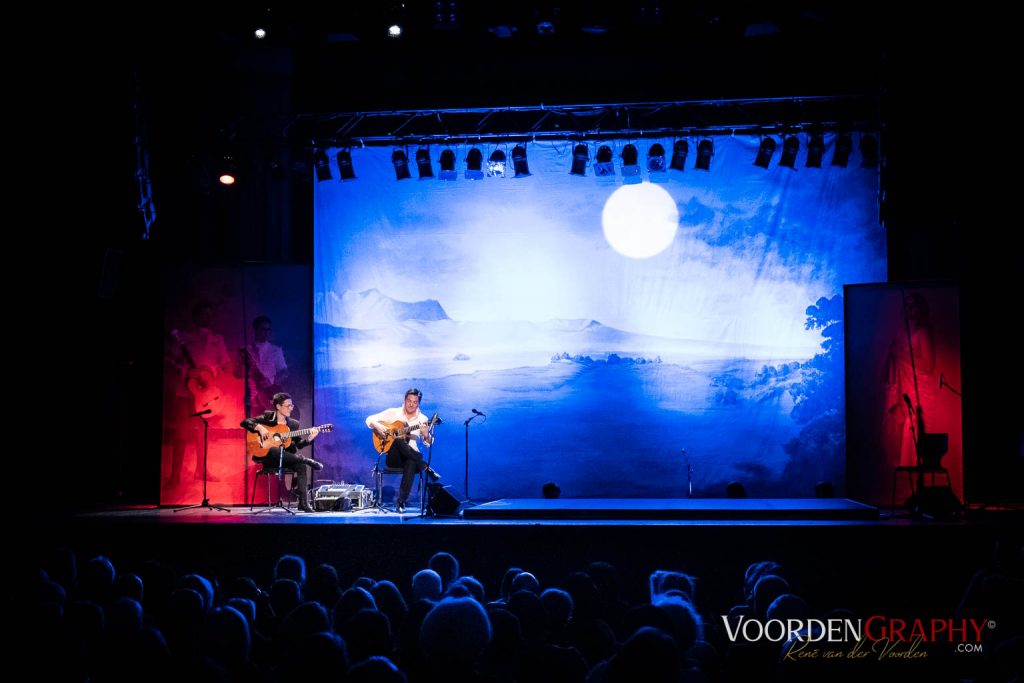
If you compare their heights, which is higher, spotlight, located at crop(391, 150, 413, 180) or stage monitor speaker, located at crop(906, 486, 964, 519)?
spotlight, located at crop(391, 150, 413, 180)

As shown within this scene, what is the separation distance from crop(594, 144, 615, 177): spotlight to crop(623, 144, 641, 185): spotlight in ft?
0.57

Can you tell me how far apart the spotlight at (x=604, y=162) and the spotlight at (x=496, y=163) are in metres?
0.98

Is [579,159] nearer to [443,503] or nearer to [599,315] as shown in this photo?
[599,315]

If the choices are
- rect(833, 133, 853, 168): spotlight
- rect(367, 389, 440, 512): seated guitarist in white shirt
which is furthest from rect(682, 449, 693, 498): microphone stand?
rect(833, 133, 853, 168): spotlight

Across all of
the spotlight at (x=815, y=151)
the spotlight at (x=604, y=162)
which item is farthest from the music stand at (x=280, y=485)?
the spotlight at (x=815, y=151)

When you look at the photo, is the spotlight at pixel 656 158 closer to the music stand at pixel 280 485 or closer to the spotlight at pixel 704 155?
the spotlight at pixel 704 155

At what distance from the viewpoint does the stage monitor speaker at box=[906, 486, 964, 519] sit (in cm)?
690

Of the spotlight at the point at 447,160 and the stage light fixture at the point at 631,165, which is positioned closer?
the stage light fixture at the point at 631,165

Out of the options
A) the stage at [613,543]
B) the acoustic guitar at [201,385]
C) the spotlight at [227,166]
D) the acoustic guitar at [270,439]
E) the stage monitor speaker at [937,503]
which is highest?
the spotlight at [227,166]

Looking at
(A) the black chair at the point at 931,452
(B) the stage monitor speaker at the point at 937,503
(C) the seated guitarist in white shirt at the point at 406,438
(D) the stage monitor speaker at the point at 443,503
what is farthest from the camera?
(C) the seated guitarist in white shirt at the point at 406,438

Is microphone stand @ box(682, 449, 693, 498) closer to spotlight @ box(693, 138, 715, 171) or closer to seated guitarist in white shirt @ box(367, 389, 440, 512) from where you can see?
seated guitarist in white shirt @ box(367, 389, 440, 512)

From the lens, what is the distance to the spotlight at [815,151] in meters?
8.38

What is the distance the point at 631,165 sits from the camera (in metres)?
8.86

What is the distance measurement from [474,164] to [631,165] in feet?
5.42
